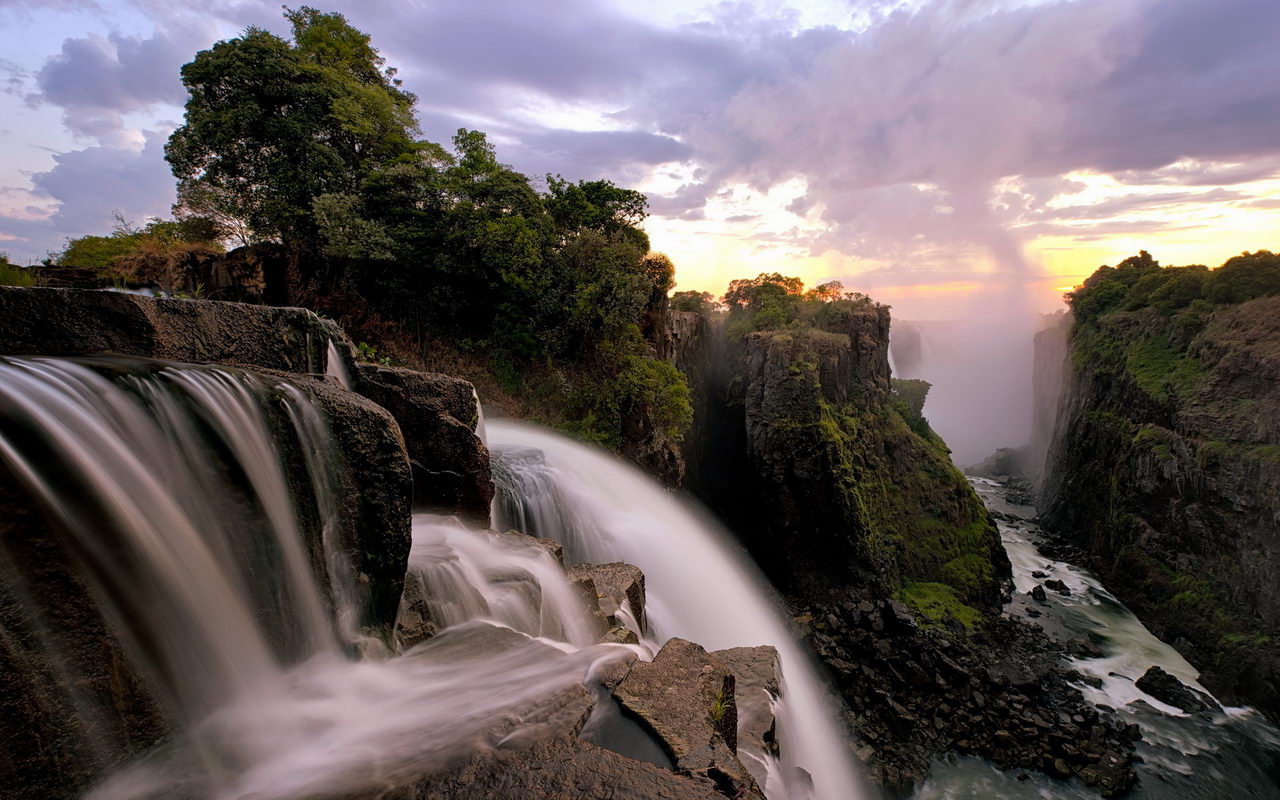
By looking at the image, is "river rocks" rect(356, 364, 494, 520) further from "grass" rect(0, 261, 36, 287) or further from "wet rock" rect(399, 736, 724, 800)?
"wet rock" rect(399, 736, 724, 800)

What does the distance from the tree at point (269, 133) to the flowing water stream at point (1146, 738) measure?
2386cm

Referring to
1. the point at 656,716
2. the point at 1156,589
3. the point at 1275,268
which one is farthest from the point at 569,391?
the point at 1275,268

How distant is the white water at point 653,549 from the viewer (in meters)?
10.0

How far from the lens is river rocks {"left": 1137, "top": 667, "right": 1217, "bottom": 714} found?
1655cm

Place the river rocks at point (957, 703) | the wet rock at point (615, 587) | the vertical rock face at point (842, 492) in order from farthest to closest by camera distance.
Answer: the vertical rock face at point (842, 492) < the river rocks at point (957, 703) < the wet rock at point (615, 587)

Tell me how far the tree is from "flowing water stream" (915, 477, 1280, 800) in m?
23.9

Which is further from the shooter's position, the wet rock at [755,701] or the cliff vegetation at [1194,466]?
the cliff vegetation at [1194,466]

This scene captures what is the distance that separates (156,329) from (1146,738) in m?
24.5

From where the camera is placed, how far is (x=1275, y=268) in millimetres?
23203

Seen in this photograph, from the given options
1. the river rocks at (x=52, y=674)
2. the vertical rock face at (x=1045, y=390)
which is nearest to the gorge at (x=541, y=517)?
the river rocks at (x=52, y=674)

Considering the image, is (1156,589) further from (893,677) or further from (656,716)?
(656,716)

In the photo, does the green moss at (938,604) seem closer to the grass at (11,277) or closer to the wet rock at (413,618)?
the wet rock at (413,618)

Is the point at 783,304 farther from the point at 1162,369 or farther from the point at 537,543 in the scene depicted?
the point at 537,543

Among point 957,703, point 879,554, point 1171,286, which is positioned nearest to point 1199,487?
point 879,554
